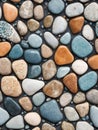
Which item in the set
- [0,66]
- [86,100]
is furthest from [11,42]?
[86,100]

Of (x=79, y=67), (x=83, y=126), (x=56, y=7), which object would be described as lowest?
(x=83, y=126)

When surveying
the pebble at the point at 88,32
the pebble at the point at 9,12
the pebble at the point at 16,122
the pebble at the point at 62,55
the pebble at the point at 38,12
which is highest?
the pebble at the point at 9,12

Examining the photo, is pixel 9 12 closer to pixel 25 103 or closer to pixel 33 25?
pixel 33 25

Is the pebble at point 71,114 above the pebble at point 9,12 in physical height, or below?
below

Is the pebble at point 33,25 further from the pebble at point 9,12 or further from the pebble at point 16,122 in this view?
the pebble at point 16,122

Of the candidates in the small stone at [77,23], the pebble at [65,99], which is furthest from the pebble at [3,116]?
the small stone at [77,23]

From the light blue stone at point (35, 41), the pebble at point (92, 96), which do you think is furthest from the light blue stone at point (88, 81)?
the light blue stone at point (35, 41)

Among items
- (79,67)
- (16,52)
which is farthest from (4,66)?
(79,67)
